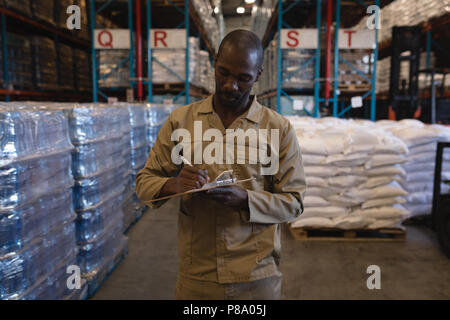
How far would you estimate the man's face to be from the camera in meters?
1.29

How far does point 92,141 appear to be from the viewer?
2.91 m

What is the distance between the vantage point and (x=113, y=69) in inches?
333

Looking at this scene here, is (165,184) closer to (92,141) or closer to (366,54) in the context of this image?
(92,141)

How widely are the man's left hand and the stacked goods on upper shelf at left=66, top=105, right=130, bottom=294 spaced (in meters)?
1.88

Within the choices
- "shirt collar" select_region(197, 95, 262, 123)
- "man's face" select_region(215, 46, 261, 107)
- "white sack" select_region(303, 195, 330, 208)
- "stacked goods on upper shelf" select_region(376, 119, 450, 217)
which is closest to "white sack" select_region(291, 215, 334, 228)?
"white sack" select_region(303, 195, 330, 208)

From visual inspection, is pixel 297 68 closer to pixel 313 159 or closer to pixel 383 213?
pixel 313 159

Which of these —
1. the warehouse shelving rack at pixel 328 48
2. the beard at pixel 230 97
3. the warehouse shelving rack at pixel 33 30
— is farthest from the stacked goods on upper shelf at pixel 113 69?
the beard at pixel 230 97

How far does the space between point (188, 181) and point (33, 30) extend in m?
8.88

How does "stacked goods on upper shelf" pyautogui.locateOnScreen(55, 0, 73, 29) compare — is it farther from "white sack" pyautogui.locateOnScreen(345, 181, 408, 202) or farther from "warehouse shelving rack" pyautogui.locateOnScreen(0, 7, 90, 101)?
"white sack" pyautogui.locateOnScreen(345, 181, 408, 202)

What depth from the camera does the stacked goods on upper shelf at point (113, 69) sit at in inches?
334

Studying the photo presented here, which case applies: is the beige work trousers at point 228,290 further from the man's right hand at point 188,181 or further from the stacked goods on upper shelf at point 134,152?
the stacked goods on upper shelf at point 134,152

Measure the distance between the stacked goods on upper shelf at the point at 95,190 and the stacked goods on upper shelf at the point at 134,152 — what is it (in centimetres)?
80

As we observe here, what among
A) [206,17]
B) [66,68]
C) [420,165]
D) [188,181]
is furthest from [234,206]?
[206,17]

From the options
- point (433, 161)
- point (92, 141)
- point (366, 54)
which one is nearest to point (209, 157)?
point (92, 141)
